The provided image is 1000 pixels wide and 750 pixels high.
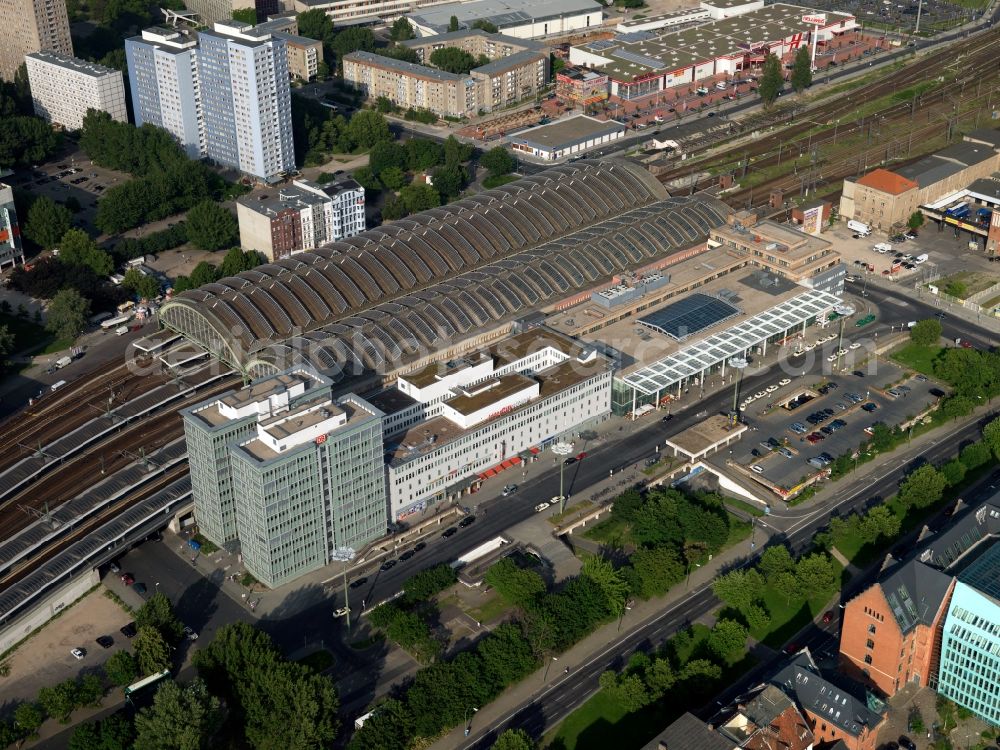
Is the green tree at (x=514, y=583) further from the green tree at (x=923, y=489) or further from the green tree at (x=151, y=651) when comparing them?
the green tree at (x=923, y=489)

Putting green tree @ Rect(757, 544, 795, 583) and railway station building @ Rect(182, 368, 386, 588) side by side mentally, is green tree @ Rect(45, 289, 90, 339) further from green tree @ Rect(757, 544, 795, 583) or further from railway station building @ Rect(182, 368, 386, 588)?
green tree @ Rect(757, 544, 795, 583)

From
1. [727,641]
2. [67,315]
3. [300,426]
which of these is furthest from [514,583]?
[67,315]

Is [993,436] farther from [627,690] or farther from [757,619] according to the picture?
[627,690]

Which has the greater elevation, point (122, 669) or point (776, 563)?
point (776, 563)

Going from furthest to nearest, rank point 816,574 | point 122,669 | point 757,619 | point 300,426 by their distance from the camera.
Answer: point 816,574
point 300,426
point 757,619
point 122,669

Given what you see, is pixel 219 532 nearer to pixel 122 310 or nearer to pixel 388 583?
pixel 388 583

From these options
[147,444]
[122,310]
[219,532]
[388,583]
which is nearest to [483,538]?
[388,583]
